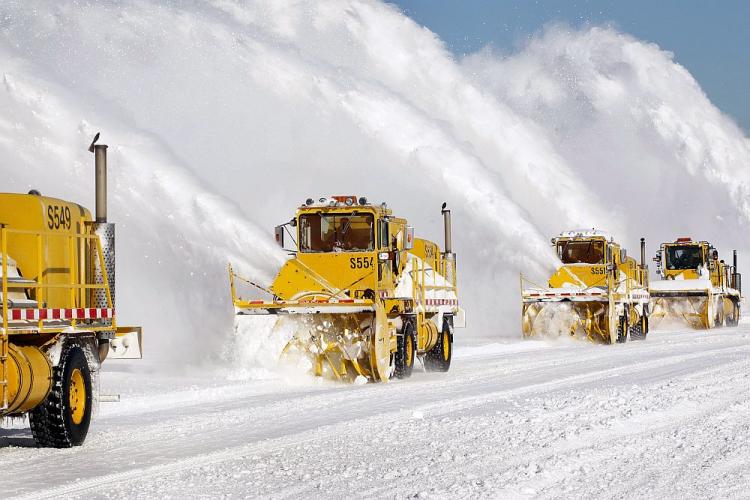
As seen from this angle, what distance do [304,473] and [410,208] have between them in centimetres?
2854

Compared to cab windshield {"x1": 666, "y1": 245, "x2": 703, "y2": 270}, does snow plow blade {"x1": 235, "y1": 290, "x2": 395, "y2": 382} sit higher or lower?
lower

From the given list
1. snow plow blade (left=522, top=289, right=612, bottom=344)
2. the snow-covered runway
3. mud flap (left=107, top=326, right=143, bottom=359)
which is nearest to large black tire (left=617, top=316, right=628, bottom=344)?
snow plow blade (left=522, top=289, right=612, bottom=344)

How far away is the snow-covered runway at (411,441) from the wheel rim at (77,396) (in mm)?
278

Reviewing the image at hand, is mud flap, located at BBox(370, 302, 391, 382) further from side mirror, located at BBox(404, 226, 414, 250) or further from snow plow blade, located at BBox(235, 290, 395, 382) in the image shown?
side mirror, located at BBox(404, 226, 414, 250)

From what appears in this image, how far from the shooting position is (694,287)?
3397 centimetres

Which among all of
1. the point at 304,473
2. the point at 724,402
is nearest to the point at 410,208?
the point at 724,402

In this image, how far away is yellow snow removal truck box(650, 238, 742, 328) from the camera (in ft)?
112

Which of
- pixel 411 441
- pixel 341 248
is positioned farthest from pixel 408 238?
pixel 411 441

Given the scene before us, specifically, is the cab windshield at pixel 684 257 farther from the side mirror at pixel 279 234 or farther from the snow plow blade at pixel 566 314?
the side mirror at pixel 279 234

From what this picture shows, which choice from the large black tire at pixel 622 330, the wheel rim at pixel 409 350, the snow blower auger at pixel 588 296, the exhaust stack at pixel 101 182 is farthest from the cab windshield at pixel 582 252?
the exhaust stack at pixel 101 182

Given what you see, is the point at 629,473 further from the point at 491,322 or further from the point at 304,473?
the point at 491,322

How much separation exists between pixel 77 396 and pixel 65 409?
441mm

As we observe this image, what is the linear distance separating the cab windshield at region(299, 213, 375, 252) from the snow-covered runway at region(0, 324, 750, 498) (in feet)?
6.86

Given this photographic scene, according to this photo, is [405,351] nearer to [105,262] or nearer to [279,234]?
[279,234]
